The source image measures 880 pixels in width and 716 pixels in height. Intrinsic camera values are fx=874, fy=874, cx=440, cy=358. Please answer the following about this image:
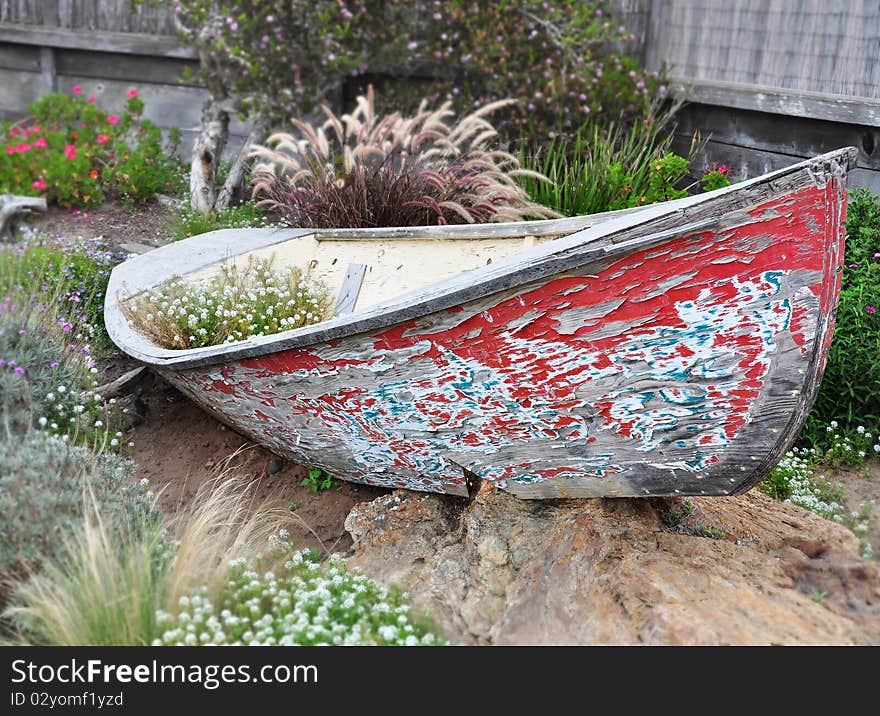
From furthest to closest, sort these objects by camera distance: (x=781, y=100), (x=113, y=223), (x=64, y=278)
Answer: (x=113, y=223), (x=781, y=100), (x=64, y=278)

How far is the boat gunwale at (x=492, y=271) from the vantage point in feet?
8.13

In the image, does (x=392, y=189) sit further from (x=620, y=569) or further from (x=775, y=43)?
(x=620, y=569)

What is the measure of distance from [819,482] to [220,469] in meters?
2.74

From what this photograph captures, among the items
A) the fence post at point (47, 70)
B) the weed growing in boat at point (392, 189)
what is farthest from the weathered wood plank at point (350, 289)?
the fence post at point (47, 70)

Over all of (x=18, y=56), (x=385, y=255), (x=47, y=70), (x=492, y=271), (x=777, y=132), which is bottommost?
(x=385, y=255)

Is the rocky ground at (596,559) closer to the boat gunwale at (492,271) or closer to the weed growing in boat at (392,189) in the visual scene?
the boat gunwale at (492,271)

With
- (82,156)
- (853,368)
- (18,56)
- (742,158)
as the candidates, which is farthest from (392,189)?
(18,56)

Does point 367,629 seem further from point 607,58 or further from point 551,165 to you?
point 607,58

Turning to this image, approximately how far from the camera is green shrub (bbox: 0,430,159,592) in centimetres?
277

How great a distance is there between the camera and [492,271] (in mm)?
2740

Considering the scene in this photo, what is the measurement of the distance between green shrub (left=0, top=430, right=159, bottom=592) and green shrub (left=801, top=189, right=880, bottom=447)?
3.03 m

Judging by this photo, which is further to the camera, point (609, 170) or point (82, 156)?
point (82, 156)
